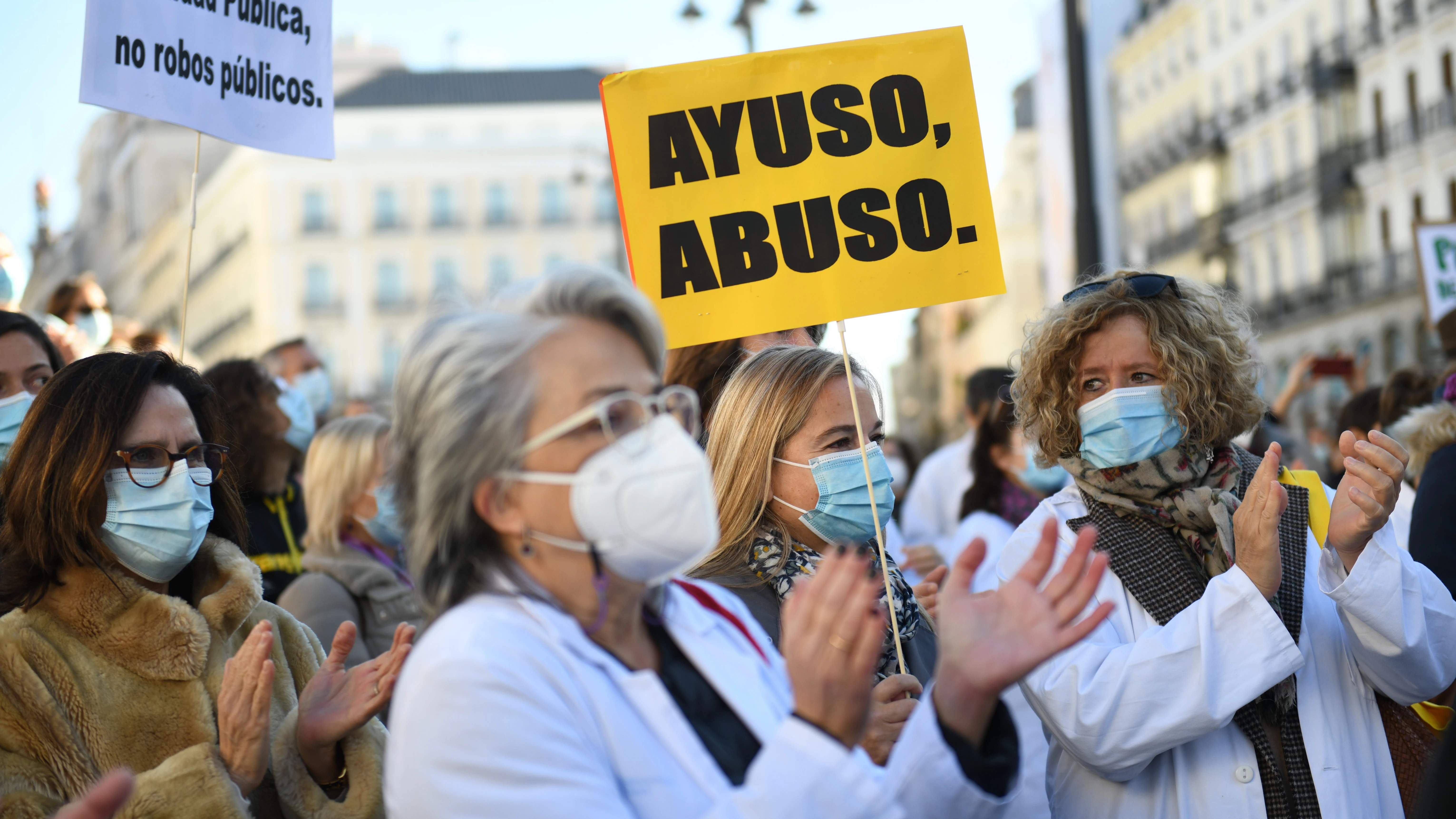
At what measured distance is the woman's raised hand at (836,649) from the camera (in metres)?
2.07

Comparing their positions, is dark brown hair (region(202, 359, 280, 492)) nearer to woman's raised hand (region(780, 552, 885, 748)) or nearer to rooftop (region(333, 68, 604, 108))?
woman's raised hand (region(780, 552, 885, 748))

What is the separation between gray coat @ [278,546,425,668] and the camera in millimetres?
4758

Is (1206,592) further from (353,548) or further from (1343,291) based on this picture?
(1343,291)

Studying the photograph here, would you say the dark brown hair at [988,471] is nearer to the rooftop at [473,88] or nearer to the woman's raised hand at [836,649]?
the woman's raised hand at [836,649]

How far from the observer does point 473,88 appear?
7875cm

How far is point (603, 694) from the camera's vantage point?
7.03 ft

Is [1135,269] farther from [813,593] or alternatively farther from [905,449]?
[905,449]

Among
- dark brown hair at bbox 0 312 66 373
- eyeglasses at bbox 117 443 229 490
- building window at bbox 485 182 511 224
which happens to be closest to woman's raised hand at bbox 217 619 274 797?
eyeglasses at bbox 117 443 229 490

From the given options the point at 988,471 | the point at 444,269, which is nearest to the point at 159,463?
the point at 988,471

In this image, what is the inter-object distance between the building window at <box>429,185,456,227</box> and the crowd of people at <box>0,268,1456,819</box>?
74.1 m

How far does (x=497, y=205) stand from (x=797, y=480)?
75.4m

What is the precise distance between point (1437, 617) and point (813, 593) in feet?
6.36

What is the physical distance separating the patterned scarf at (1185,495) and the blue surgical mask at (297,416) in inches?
167

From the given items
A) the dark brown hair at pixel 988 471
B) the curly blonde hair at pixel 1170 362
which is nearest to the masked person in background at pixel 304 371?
the dark brown hair at pixel 988 471
